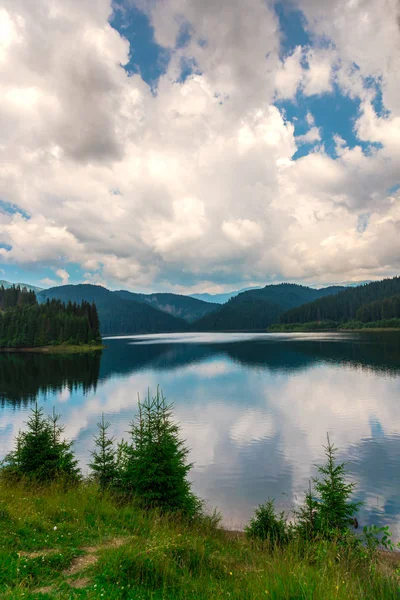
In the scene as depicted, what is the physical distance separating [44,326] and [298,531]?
178 metres

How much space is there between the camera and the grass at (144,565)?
8.14 m

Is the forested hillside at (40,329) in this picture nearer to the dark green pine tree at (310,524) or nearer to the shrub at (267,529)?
the shrub at (267,529)

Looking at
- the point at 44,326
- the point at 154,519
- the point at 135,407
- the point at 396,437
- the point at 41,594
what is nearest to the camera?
the point at 41,594

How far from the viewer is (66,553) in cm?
1073

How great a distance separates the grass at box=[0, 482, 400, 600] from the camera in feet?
26.7

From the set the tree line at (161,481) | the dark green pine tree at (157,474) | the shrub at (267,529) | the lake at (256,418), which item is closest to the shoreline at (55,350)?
the lake at (256,418)

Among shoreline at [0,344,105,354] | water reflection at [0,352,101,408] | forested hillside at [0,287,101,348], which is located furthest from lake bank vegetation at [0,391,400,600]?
Answer: forested hillside at [0,287,101,348]

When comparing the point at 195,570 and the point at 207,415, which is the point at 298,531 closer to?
the point at 195,570

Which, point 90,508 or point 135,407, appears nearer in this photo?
point 90,508

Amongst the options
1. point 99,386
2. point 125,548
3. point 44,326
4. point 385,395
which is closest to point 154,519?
point 125,548

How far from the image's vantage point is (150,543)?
36.2 feet

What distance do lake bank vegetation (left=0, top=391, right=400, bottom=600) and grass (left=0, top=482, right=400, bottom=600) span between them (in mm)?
39

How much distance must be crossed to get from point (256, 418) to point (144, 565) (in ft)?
123

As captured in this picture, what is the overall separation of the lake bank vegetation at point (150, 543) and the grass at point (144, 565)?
39 mm
